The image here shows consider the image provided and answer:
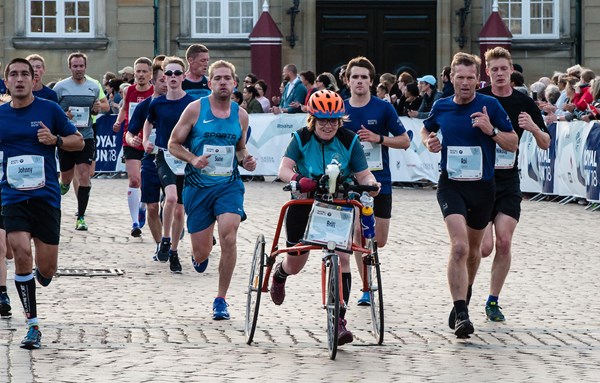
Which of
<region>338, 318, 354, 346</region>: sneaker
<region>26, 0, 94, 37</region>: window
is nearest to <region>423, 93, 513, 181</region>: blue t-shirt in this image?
<region>338, 318, 354, 346</region>: sneaker

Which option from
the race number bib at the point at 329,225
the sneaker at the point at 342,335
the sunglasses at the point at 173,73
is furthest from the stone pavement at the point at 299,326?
the sunglasses at the point at 173,73

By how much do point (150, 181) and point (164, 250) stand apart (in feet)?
3.23

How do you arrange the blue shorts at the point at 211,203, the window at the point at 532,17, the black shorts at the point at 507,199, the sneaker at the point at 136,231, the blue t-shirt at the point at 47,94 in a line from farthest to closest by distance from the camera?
the window at the point at 532,17
the sneaker at the point at 136,231
the blue t-shirt at the point at 47,94
the blue shorts at the point at 211,203
the black shorts at the point at 507,199

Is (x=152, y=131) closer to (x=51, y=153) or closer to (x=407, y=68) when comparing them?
(x=51, y=153)

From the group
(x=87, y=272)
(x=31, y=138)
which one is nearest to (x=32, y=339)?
(x=31, y=138)

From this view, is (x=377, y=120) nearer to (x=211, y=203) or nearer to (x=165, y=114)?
(x=211, y=203)

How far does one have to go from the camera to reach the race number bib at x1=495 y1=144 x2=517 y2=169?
1166cm

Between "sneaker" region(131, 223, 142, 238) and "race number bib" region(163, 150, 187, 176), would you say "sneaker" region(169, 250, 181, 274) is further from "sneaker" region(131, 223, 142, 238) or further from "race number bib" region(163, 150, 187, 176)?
"sneaker" region(131, 223, 142, 238)

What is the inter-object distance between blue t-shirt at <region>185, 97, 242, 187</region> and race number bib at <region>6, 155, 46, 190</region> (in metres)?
1.63

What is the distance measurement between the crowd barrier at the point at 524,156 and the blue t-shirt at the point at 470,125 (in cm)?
1012

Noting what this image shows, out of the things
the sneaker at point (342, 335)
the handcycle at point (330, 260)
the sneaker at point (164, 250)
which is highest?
the handcycle at point (330, 260)

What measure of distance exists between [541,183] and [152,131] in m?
9.61

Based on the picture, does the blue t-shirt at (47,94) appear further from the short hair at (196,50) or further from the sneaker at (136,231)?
the sneaker at (136,231)

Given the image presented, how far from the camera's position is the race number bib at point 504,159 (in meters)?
11.7
